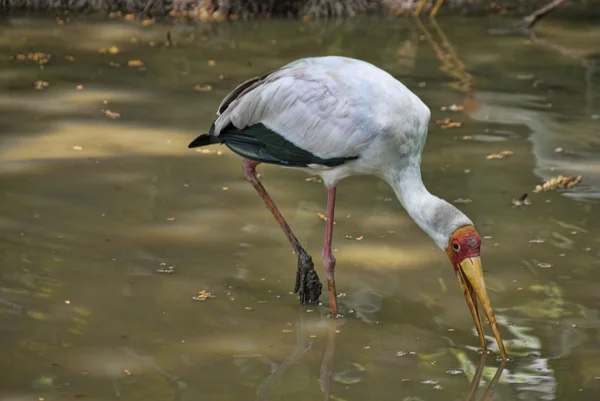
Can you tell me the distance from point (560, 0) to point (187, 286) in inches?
317

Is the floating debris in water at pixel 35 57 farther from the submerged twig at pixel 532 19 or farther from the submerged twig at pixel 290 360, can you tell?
the submerged twig at pixel 290 360

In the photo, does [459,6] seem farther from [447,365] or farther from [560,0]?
[447,365]

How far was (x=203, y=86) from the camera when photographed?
395 inches

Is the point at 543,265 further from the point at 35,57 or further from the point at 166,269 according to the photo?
the point at 35,57

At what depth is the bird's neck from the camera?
16.3 ft

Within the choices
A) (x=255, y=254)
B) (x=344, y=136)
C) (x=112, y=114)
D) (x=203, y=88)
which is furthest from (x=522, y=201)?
(x=203, y=88)

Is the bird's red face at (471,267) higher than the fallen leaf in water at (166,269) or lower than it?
higher

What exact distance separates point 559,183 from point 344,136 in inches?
102

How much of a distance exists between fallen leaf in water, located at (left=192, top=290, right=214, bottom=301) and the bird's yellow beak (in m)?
1.34

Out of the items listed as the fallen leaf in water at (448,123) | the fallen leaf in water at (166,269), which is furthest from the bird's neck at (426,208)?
the fallen leaf in water at (448,123)

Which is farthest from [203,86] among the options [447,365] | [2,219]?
[447,365]

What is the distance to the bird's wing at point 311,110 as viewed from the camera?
5.25 metres

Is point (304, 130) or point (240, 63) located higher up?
point (304, 130)

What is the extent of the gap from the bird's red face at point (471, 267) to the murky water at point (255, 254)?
0.68ft
